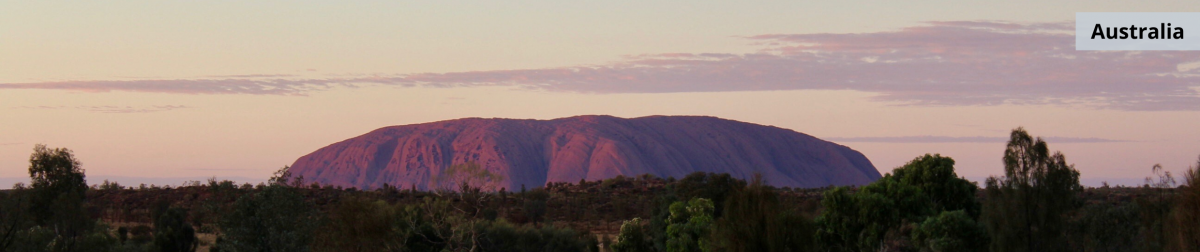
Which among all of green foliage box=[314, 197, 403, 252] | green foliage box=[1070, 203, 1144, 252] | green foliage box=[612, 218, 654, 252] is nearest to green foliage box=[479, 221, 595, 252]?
green foliage box=[314, 197, 403, 252]

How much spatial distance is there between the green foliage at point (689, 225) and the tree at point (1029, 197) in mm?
8963

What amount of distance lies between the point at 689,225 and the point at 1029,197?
11120 mm

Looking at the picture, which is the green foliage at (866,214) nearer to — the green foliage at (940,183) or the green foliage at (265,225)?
the green foliage at (940,183)

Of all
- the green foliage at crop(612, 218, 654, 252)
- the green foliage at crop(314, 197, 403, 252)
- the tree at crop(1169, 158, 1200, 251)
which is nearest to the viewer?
the tree at crop(1169, 158, 1200, 251)

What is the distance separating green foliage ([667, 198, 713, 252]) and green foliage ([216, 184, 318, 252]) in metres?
11.9

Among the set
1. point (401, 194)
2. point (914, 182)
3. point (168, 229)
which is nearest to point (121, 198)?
point (401, 194)

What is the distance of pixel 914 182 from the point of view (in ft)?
105

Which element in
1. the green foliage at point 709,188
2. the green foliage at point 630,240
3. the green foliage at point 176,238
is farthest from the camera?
the green foliage at point 709,188

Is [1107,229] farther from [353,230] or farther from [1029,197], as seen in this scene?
[353,230]

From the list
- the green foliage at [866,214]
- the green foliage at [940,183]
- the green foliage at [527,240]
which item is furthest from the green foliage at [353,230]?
the green foliage at [940,183]

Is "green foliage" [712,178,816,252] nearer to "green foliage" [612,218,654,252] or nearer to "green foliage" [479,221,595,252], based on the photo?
"green foliage" [612,218,654,252]

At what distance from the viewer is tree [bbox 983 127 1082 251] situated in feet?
105

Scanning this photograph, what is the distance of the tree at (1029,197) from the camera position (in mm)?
32062

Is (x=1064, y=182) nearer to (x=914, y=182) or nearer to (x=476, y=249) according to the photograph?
(x=914, y=182)
